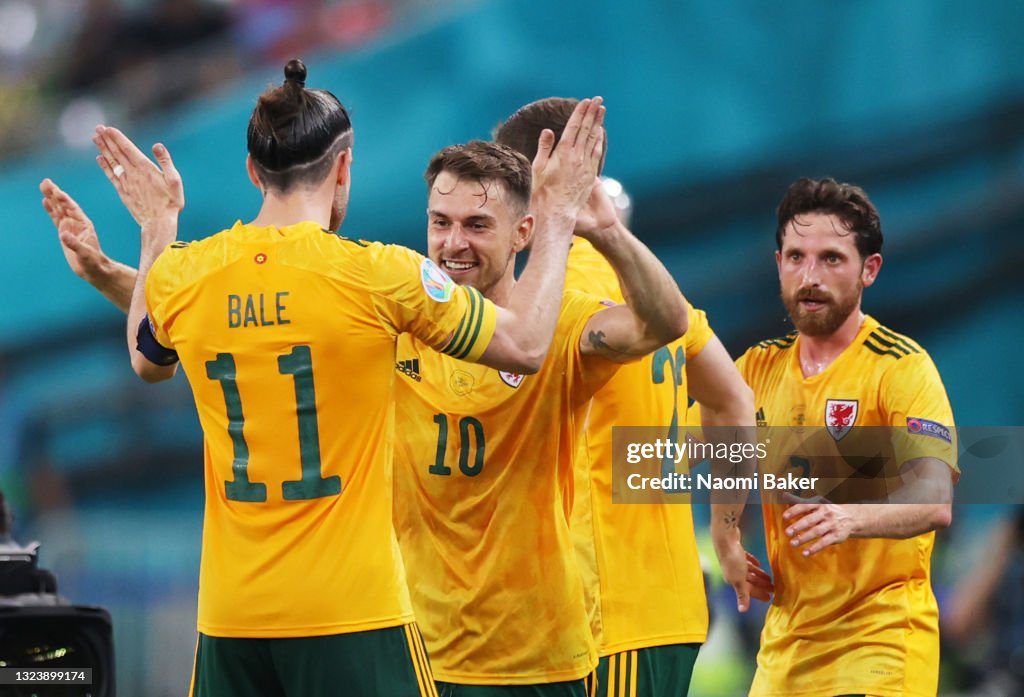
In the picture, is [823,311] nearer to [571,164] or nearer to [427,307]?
[571,164]

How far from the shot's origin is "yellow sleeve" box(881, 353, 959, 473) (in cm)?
478

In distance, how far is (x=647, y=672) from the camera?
450 centimetres

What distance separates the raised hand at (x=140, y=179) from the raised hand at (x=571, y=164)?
3.36 feet

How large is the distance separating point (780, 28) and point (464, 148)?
656 centimetres

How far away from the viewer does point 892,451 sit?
4906mm

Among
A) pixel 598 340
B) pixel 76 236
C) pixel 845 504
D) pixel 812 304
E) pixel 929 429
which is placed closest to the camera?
pixel 598 340

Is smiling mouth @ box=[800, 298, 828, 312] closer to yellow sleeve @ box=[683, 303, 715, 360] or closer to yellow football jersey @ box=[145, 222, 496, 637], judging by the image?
Result: yellow sleeve @ box=[683, 303, 715, 360]

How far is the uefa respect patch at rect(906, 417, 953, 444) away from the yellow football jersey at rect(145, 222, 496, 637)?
208 cm

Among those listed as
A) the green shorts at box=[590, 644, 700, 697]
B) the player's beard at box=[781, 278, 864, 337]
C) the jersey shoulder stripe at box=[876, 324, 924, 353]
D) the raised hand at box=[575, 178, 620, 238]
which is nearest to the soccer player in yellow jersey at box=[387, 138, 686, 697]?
the raised hand at box=[575, 178, 620, 238]

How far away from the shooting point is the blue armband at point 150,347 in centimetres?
362

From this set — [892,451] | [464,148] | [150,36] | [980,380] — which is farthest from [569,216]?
[150,36]

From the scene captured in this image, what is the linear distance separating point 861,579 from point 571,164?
2.05m

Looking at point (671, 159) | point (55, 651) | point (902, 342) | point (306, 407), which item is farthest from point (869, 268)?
point (671, 159)

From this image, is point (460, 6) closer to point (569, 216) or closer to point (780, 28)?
point (780, 28)
